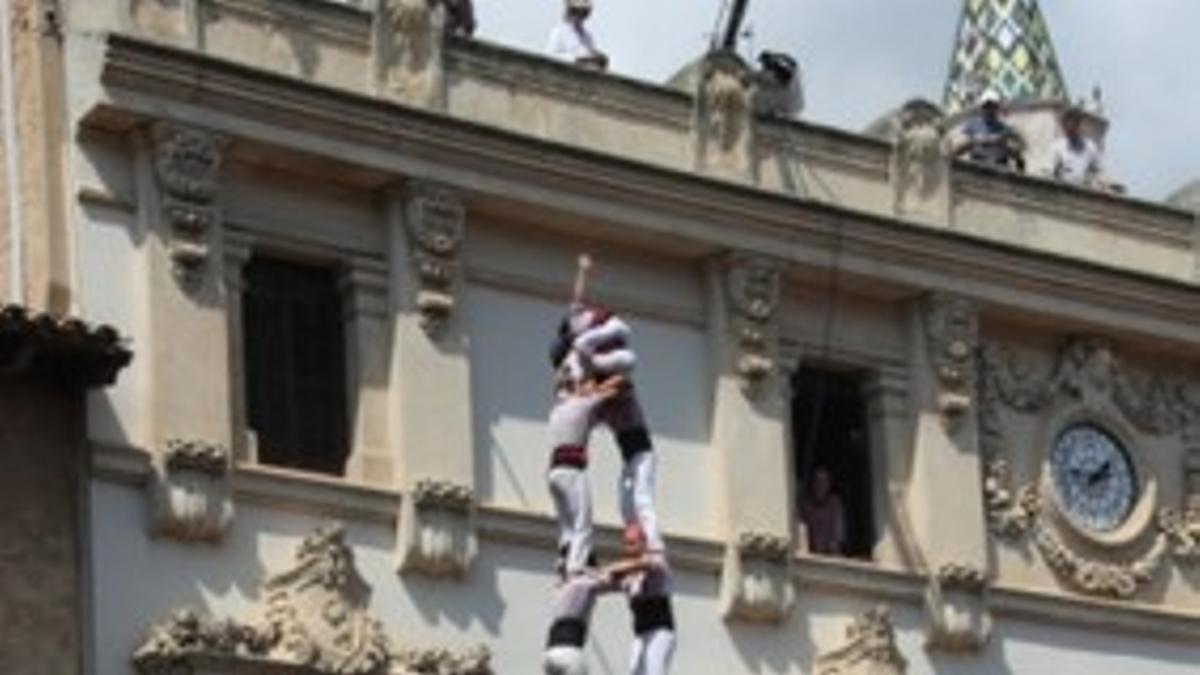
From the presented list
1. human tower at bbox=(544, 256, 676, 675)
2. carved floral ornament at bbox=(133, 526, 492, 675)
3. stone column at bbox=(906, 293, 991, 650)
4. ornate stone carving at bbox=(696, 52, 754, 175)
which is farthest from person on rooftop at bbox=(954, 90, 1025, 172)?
human tower at bbox=(544, 256, 676, 675)

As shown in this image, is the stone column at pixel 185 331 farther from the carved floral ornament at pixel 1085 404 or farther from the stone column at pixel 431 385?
the carved floral ornament at pixel 1085 404

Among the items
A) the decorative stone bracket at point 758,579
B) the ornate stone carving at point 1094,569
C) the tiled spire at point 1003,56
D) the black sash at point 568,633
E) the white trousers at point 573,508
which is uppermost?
the tiled spire at point 1003,56

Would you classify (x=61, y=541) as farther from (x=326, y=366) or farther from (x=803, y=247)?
(x=803, y=247)

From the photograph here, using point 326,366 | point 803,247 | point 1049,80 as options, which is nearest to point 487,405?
point 326,366

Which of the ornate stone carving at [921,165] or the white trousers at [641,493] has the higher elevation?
the ornate stone carving at [921,165]

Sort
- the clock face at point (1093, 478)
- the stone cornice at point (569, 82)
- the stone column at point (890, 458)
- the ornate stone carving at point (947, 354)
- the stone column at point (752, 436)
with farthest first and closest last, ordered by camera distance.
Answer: the clock face at point (1093, 478) < the ornate stone carving at point (947, 354) < the stone column at point (890, 458) < the stone column at point (752, 436) < the stone cornice at point (569, 82)

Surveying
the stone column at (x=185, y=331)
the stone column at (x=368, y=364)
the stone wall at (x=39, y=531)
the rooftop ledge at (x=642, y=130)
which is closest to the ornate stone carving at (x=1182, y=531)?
the rooftop ledge at (x=642, y=130)

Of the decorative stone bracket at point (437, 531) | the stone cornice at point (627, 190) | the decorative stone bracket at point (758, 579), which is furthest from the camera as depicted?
the decorative stone bracket at point (758, 579)

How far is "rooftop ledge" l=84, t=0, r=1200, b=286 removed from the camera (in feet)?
96.9

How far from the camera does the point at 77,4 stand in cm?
2869

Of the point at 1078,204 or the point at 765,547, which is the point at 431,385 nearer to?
the point at 765,547

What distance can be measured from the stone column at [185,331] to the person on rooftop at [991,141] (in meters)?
7.97

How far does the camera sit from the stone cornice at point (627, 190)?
2858 cm

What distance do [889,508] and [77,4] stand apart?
26.3 feet
